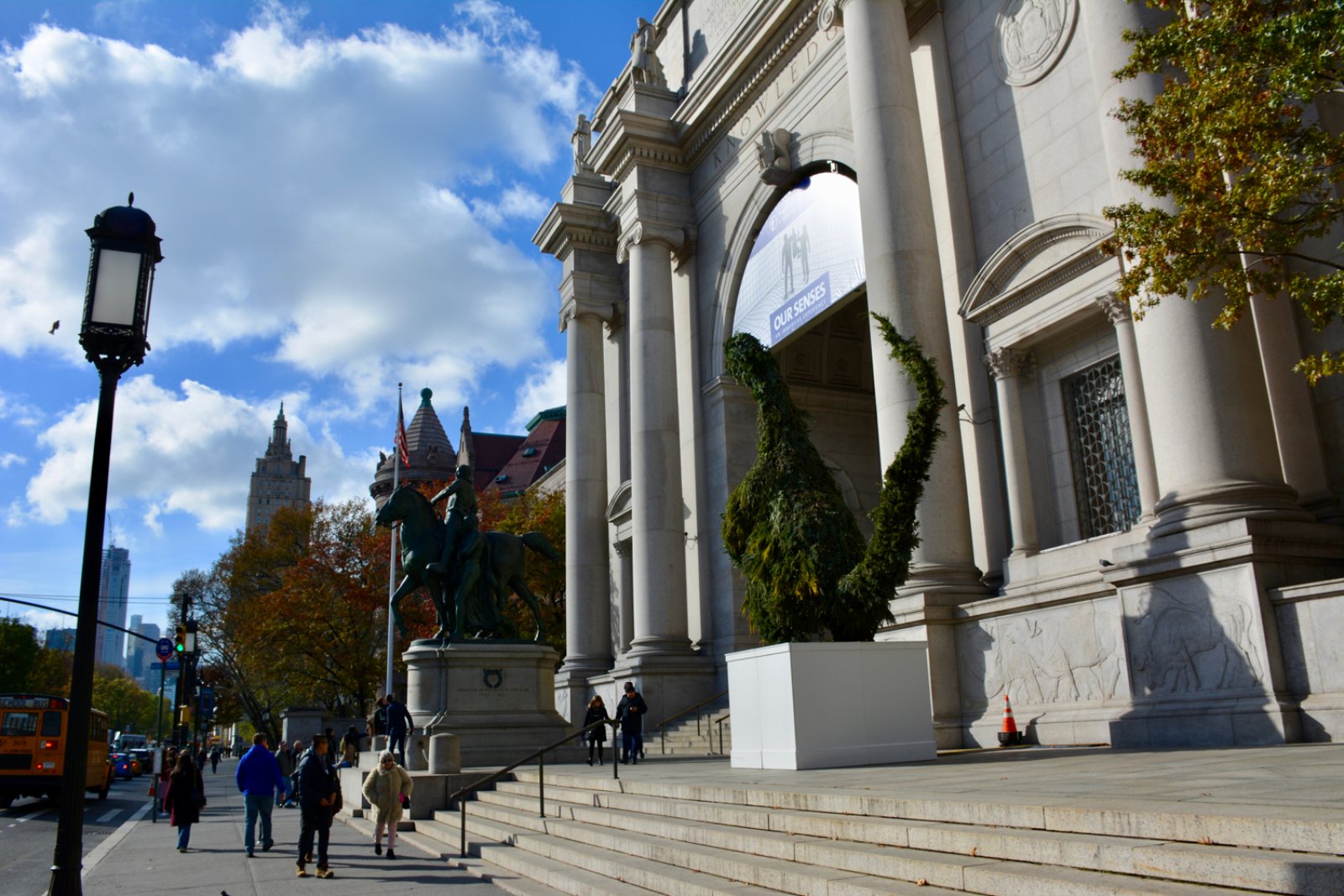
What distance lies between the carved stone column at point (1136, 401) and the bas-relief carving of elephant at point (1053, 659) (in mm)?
1853

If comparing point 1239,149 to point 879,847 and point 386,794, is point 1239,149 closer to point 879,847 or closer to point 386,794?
point 879,847

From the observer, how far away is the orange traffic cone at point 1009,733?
50.2ft

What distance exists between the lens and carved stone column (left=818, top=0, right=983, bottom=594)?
57.7 feet

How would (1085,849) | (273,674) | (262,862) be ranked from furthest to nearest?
(273,674) → (262,862) → (1085,849)

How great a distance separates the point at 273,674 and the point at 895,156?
139 ft

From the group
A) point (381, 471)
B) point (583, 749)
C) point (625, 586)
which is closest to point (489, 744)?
point (583, 749)

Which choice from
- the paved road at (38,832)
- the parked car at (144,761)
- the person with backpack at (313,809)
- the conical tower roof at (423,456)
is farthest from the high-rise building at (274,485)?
the person with backpack at (313,809)

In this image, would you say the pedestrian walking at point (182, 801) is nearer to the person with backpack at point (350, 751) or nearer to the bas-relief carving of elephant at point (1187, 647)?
the person with backpack at point (350, 751)

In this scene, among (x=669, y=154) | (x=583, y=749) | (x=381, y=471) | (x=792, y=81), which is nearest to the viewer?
(x=583, y=749)

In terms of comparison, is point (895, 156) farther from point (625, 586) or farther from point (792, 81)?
point (625, 586)

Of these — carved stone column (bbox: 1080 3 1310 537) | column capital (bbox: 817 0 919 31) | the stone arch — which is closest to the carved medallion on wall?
column capital (bbox: 817 0 919 31)

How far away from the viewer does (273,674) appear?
167 feet

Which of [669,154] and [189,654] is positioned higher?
[669,154]

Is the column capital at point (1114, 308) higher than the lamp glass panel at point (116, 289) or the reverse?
higher
